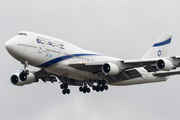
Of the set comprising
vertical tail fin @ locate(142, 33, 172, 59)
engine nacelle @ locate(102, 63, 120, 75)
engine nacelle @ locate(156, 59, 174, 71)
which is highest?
vertical tail fin @ locate(142, 33, 172, 59)

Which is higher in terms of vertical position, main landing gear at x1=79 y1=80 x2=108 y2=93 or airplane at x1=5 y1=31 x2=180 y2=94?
airplane at x1=5 y1=31 x2=180 y2=94

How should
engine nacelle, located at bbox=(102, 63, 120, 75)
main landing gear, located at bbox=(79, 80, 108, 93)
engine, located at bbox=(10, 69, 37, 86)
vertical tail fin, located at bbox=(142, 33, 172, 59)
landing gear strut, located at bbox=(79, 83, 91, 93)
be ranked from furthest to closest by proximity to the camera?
1. vertical tail fin, located at bbox=(142, 33, 172, 59)
2. landing gear strut, located at bbox=(79, 83, 91, 93)
3. engine, located at bbox=(10, 69, 37, 86)
4. main landing gear, located at bbox=(79, 80, 108, 93)
5. engine nacelle, located at bbox=(102, 63, 120, 75)

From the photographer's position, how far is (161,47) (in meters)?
55.6

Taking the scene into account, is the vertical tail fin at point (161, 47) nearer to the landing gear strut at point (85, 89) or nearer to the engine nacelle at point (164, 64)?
the landing gear strut at point (85, 89)

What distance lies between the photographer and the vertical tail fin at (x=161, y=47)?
5516 cm

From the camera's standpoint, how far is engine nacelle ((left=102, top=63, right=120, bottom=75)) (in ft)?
143

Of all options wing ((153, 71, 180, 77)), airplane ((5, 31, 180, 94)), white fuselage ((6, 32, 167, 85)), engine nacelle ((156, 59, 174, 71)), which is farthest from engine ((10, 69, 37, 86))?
engine nacelle ((156, 59, 174, 71))

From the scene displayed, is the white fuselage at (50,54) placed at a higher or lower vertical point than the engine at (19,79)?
higher

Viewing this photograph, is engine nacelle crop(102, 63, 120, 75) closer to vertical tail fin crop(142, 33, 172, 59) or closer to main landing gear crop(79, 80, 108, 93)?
main landing gear crop(79, 80, 108, 93)

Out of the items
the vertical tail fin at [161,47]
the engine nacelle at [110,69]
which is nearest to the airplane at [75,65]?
the engine nacelle at [110,69]

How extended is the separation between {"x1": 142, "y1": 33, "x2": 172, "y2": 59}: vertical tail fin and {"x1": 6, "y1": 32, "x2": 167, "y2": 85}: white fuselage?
11.0 meters

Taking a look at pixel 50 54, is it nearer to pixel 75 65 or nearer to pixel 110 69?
pixel 75 65

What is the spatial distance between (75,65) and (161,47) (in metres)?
16.9

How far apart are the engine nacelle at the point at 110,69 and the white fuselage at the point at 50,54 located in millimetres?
2807
